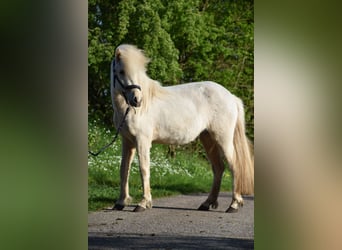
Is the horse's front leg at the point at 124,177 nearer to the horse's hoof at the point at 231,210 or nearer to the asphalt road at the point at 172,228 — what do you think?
the asphalt road at the point at 172,228

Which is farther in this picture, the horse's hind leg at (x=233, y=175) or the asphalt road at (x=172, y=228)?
the horse's hind leg at (x=233, y=175)

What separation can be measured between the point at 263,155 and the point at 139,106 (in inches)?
39.3

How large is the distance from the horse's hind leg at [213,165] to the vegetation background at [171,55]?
0.19 feet

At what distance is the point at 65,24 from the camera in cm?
515

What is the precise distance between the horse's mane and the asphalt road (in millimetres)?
792

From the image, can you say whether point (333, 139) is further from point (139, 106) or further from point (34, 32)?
point (34, 32)

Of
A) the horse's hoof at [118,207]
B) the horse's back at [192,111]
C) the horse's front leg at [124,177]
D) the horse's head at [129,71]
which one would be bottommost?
the horse's hoof at [118,207]

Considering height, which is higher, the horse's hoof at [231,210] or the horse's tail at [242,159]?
the horse's tail at [242,159]

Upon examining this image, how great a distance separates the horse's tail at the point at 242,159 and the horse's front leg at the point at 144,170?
66 cm

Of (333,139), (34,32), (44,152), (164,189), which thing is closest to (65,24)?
(34,32)

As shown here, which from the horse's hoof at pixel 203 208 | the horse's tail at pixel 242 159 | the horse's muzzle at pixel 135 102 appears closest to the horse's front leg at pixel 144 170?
the horse's muzzle at pixel 135 102

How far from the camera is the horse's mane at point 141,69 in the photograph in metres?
5.24

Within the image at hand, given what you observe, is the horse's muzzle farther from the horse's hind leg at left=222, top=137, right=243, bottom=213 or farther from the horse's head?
the horse's hind leg at left=222, top=137, right=243, bottom=213

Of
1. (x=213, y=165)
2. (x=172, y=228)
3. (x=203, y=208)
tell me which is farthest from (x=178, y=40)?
(x=172, y=228)
